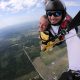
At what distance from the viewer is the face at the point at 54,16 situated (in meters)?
3.37

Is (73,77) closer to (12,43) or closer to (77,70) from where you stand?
(77,70)

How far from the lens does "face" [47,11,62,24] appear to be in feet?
11.0

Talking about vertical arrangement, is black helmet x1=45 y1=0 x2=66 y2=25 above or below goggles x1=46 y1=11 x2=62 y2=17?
above

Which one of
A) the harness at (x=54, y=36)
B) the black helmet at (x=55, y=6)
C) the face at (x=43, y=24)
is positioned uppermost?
the black helmet at (x=55, y=6)

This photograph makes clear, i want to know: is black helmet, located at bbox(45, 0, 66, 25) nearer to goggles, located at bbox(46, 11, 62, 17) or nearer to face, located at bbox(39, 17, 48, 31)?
goggles, located at bbox(46, 11, 62, 17)

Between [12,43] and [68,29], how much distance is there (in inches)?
39.2

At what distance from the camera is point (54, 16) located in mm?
3398

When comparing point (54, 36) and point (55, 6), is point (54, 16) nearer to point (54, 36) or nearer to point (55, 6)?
point (55, 6)

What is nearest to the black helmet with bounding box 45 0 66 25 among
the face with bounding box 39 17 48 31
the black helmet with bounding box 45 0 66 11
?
the black helmet with bounding box 45 0 66 11

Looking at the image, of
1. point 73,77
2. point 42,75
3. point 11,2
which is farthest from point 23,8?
point 73,77

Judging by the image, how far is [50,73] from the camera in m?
3.28

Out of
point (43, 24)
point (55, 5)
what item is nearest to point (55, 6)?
point (55, 5)

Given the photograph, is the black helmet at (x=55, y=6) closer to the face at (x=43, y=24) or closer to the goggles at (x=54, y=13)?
the goggles at (x=54, y=13)

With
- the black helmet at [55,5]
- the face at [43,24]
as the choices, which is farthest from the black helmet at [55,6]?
the face at [43,24]
